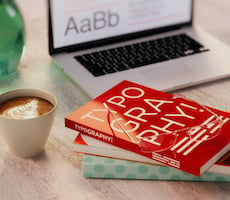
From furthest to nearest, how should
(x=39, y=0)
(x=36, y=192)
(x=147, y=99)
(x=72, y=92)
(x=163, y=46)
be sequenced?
(x=39, y=0)
(x=163, y=46)
(x=72, y=92)
(x=147, y=99)
(x=36, y=192)

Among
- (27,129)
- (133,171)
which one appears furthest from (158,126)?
(27,129)

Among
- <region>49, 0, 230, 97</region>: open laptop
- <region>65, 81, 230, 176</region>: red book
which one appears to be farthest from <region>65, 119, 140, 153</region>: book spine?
<region>49, 0, 230, 97</region>: open laptop

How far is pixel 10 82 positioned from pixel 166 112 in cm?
37

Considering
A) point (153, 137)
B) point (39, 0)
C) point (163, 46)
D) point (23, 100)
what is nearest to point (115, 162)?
point (153, 137)

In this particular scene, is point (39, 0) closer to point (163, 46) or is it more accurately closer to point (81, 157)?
point (163, 46)

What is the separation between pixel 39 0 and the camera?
146 centimetres

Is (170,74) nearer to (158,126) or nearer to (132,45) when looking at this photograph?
(132,45)

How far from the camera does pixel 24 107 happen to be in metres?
0.81

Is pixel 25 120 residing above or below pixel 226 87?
above

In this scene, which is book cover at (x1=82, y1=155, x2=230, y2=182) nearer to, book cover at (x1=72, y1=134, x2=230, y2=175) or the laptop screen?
book cover at (x1=72, y1=134, x2=230, y2=175)

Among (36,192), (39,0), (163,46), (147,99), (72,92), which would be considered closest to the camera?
(36,192)

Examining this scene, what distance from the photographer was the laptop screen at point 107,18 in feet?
3.62

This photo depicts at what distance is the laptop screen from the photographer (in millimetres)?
1104

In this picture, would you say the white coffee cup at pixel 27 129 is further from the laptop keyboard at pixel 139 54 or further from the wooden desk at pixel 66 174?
the laptop keyboard at pixel 139 54
